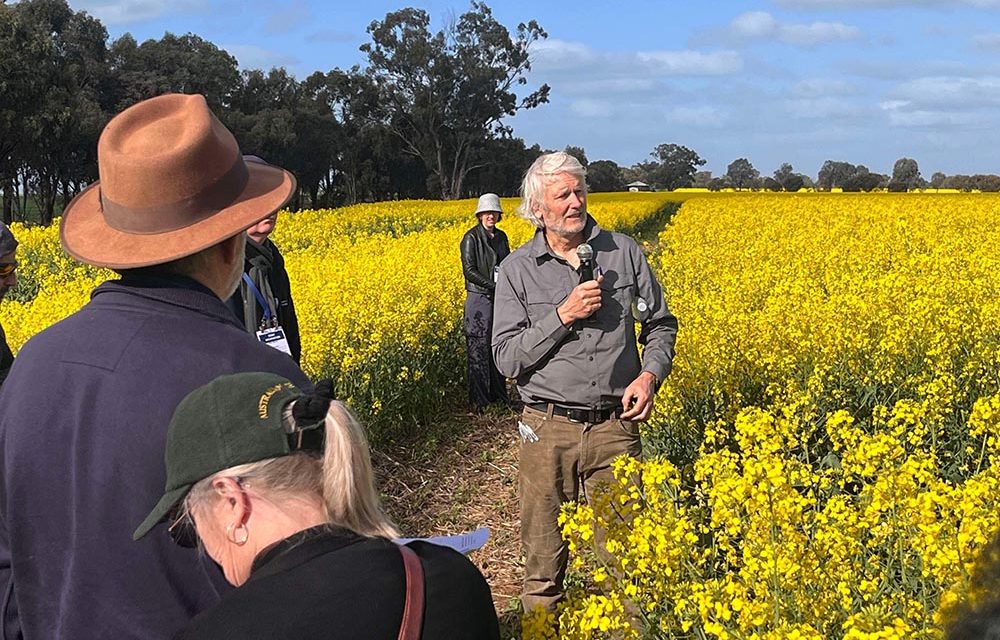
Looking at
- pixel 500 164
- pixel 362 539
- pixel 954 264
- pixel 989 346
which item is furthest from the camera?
pixel 500 164

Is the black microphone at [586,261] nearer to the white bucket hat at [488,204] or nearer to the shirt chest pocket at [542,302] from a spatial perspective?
the shirt chest pocket at [542,302]

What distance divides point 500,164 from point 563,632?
75059mm

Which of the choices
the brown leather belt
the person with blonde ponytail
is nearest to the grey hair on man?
the brown leather belt

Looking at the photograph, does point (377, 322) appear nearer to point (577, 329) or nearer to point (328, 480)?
point (577, 329)

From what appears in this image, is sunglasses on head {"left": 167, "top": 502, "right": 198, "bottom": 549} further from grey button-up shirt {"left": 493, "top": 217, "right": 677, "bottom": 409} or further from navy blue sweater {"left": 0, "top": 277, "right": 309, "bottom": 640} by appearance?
grey button-up shirt {"left": 493, "top": 217, "right": 677, "bottom": 409}

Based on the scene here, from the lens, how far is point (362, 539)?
135 cm

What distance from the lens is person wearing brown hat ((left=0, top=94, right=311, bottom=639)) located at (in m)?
1.68

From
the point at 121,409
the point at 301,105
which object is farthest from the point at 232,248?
the point at 301,105

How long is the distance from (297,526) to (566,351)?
7.36 feet

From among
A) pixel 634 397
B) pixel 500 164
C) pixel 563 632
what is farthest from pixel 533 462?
pixel 500 164

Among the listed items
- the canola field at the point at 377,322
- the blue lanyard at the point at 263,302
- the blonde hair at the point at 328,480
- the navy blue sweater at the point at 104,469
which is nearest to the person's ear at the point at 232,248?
the navy blue sweater at the point at 104,469

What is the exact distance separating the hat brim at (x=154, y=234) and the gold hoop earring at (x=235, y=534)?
624mm

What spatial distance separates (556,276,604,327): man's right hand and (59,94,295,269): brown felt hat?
1582 mm

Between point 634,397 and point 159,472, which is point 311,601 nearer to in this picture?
point 159,472
